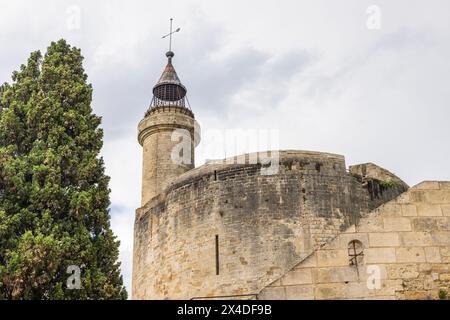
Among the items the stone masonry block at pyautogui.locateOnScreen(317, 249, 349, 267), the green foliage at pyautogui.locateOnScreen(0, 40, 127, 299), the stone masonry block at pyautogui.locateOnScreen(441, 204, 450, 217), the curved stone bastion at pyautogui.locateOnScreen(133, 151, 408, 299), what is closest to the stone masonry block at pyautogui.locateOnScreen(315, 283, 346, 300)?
the stone masonry block at pyautogui.locateOnScreen(317, 249, 349, 267)

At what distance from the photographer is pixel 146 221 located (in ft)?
73.4

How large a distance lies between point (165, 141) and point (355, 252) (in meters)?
16.5

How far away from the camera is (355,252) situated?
352 inches

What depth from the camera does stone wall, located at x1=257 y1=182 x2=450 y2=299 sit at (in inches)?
346

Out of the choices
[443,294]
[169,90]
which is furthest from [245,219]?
[443,294]

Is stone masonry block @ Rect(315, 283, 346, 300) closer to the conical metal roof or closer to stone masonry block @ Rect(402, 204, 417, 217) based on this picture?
stone masonry block @ Rect(402, 204, 417, 217)

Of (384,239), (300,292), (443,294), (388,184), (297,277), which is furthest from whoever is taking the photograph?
(388,184)

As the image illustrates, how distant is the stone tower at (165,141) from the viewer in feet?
79.5

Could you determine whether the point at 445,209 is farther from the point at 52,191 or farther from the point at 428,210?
the point at 52,191

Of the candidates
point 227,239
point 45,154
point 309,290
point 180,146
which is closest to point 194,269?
point 227,239
